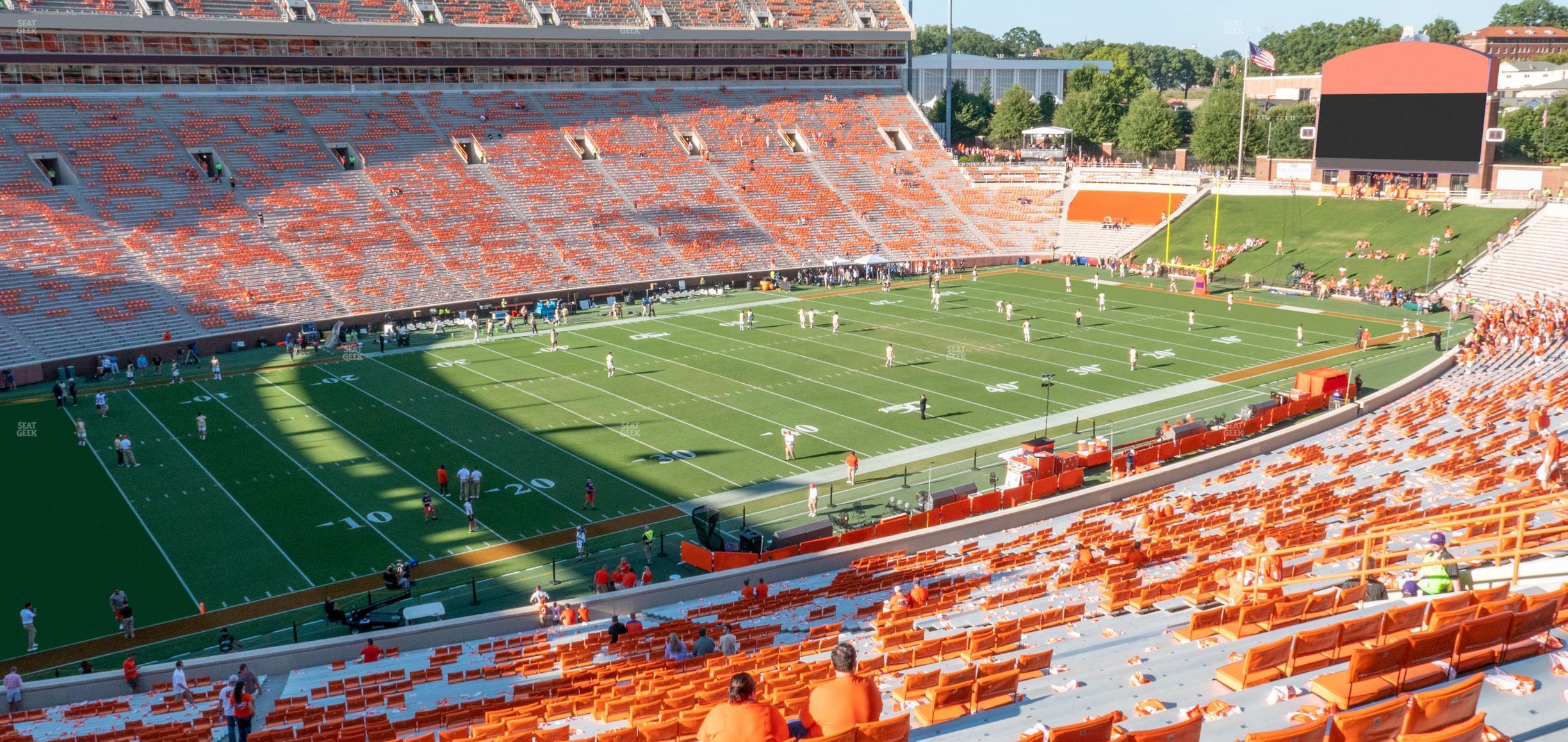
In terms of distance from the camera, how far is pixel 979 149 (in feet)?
319

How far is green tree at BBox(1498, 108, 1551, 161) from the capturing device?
73.6 metres

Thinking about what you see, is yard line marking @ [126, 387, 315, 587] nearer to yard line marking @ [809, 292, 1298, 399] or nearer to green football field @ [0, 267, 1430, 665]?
green football field @ [0, 267, 1430, 665]

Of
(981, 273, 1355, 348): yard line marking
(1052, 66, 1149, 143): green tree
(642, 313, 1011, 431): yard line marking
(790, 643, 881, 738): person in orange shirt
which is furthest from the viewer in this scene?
(1052, 66, 1149, 143): green tree

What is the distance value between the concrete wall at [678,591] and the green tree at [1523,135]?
5462 cm

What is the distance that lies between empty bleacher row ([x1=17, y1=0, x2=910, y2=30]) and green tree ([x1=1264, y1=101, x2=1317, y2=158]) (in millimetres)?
28684

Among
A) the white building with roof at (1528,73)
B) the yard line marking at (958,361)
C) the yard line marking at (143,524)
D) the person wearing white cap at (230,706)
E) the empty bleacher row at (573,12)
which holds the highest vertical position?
the empty bleacher row at (573,12)

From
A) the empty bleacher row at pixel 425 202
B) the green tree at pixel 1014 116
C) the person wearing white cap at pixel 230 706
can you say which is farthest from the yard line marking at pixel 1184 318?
the green tree at pixel 1014 116

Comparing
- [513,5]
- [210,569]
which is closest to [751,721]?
[210,569]

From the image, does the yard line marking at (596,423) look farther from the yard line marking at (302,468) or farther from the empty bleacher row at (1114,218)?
the empty bleacher row at (1114,218)

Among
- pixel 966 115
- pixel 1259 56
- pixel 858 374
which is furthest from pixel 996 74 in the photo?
pixel 858 374

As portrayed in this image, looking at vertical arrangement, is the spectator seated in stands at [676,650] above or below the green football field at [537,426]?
above

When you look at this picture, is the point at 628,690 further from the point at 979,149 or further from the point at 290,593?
the point at 979,149

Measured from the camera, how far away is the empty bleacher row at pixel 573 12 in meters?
58.2

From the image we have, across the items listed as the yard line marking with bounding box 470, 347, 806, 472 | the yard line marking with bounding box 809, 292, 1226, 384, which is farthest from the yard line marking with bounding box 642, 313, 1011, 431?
the yard line marking with bounding box 470, 347, 806, 472
